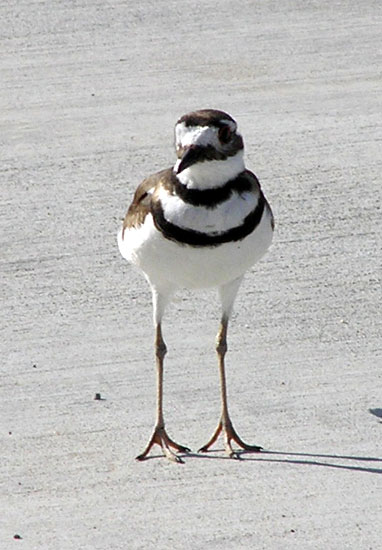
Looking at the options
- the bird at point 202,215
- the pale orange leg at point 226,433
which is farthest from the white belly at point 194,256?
the pale orange leg at point 226,433

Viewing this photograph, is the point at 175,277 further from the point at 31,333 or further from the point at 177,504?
the point at 31,333

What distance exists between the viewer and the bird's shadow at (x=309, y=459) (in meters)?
5.32

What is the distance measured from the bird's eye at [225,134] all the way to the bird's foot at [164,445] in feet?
3.93

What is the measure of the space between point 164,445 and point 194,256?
31.8 inches

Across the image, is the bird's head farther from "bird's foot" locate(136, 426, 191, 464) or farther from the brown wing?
"bird's foot" locate(136, 426, 191, 464)

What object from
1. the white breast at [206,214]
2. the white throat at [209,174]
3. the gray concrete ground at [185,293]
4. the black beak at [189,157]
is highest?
the black beak at [189,157]

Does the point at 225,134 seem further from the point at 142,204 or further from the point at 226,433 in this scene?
the point at 226,433

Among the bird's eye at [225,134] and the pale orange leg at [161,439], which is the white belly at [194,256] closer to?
the bird's eye at [225,134]

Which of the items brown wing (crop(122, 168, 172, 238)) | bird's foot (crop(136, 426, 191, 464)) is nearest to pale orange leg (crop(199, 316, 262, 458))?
bird's foot (crop(136, 426, 191, 464))

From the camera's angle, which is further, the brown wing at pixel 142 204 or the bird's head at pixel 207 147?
the brown wing at pixel 142 204

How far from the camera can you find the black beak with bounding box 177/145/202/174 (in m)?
4.98

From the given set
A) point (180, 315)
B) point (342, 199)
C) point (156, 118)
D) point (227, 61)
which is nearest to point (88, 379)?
point (180, 315)

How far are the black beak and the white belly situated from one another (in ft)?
1.06

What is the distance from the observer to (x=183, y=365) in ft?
20.2
